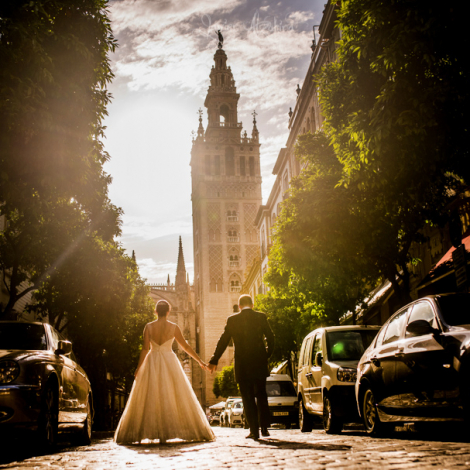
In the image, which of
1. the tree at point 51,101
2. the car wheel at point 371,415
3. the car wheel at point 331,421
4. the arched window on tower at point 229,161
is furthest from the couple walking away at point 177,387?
the arched window on tower at point 229,161

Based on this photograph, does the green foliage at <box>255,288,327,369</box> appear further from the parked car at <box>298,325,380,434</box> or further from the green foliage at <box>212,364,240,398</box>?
the green foliage at <box>212,364,240,398</box>

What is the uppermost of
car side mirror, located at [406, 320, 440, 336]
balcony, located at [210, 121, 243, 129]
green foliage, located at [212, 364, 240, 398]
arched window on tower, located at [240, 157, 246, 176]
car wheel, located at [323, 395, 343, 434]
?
balcony, located at [210, 121, 243, 129]

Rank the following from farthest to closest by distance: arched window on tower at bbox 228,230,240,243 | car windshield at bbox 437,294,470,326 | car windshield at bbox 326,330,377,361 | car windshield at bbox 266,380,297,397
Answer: arched window on tower at bbox 228,230,240,243 < car windshield at bbox 266,380,297,397 < car windshield at bbox 326,330,377,361 < car windshield at bbox 437,294,470,326

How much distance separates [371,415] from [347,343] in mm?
2839

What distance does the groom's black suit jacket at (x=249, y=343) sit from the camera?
7992 mm

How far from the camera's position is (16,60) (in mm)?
10117

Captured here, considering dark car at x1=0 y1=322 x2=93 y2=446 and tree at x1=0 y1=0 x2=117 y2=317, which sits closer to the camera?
dark car at x1=0 y1=322 x2=93 y2=446

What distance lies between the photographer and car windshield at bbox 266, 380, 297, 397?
20891 mm

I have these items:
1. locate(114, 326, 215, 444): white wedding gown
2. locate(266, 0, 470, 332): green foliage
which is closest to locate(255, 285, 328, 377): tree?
locate(266, 0, 470, 332): green foliage

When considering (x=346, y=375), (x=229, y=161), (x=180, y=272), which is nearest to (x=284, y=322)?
(x=346, y=375)

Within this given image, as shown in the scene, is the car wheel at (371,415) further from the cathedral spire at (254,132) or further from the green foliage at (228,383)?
the cathedral spire at (254,132)

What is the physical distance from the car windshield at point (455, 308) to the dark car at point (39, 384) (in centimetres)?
424

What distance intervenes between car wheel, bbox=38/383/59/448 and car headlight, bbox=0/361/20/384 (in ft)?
1.45

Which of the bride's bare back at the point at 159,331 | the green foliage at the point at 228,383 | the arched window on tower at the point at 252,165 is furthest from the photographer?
the arched window on tower at the point at 252,165
